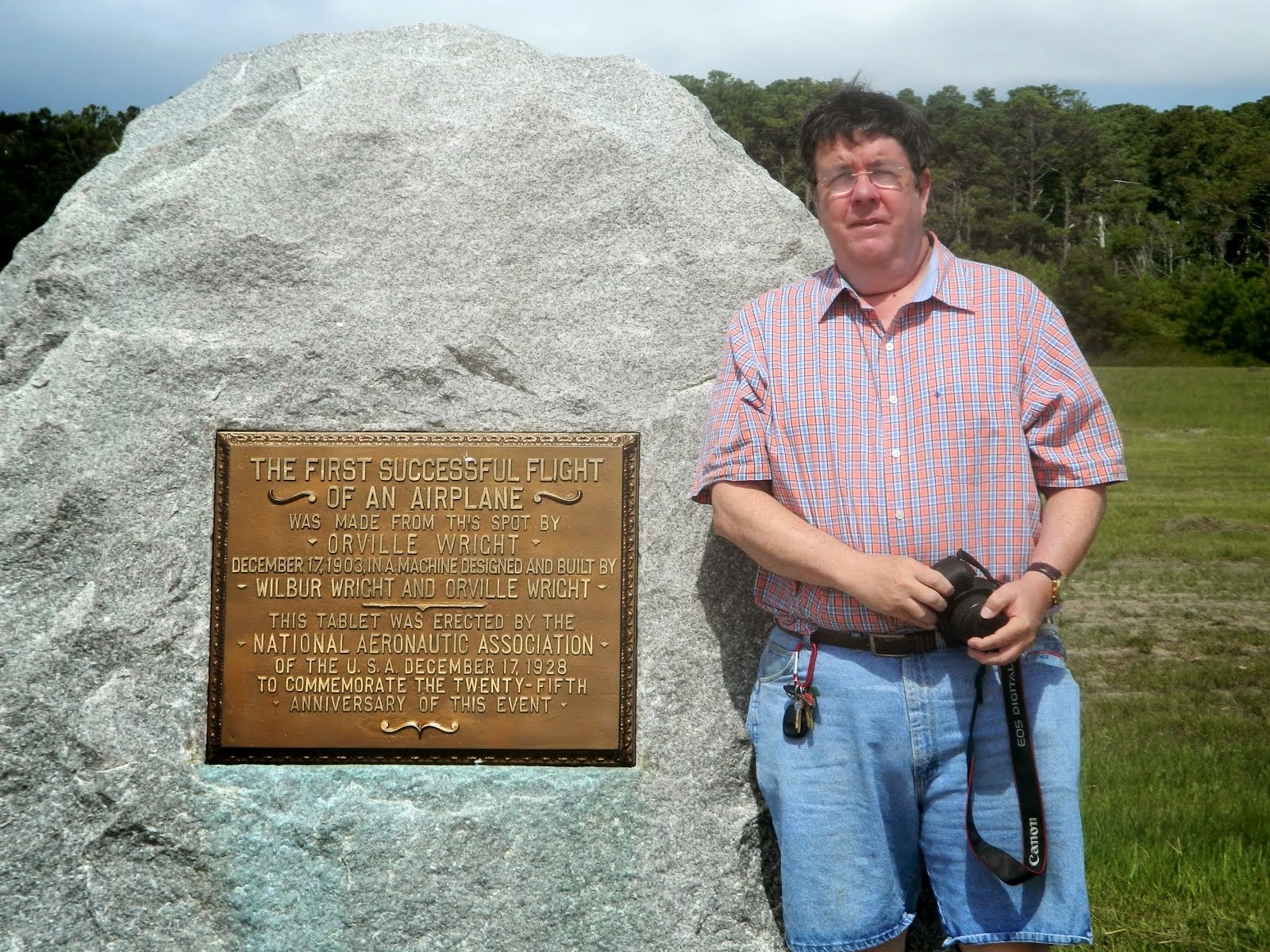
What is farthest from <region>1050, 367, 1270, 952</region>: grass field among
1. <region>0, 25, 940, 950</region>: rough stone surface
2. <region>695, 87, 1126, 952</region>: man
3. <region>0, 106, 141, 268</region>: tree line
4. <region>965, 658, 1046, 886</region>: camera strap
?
<region>0, 106, 141, 268</region>: tree line

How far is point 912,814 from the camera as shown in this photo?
2432mm

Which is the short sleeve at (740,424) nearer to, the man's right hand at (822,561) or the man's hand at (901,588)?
the man's right hand at (822,561)

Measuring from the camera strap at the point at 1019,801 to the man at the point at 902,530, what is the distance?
3 centimetres

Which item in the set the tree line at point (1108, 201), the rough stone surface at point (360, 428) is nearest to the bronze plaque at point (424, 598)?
the rough stone surface at point (360, 428)

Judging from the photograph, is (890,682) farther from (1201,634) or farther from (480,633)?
(1201,634)

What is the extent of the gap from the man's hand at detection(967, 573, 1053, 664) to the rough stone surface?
34.5 inches

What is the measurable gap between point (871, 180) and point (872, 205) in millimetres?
53

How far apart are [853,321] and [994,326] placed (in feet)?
0.92

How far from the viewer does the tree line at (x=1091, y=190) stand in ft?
70.9

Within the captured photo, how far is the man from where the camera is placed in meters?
2.38

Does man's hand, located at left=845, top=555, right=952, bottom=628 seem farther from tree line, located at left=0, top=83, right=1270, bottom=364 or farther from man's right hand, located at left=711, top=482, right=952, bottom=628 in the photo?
tree line, located at left=0, top=83, right=1270, bottom=364

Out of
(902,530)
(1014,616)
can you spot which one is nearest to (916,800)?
(1014,616)

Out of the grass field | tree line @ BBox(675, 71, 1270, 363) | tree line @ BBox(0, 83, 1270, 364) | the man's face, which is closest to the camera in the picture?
the man's face

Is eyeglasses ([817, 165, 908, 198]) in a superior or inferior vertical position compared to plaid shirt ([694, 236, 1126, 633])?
superior
